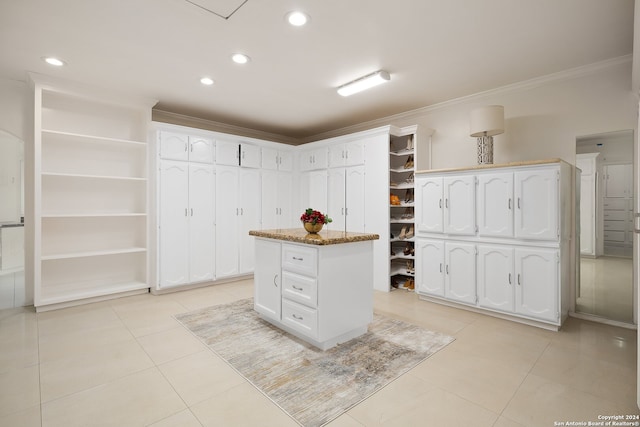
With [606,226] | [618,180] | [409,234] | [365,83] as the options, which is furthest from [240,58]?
[606,226]

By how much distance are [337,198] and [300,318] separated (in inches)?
106

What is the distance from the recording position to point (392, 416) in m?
1.85

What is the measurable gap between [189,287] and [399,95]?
4.14m

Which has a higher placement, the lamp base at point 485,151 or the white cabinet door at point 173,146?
the white cabinet door at point 173,146

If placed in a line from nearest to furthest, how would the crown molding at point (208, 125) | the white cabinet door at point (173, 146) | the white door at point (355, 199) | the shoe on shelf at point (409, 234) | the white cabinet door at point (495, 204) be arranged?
1. the white cabinet door at point (495, 204)
2. the white cabinet door at point (173, 146)
3. the shoe on shelf at point (409, 234)
4. the white door at point (355, 199)
5. the crown molding at point (208, 125)

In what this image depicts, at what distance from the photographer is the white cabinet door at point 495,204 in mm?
3348

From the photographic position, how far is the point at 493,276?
347 cm

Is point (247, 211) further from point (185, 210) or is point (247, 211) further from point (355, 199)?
point (355, 199)

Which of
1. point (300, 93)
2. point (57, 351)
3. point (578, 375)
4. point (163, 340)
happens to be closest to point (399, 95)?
point (300, 93)

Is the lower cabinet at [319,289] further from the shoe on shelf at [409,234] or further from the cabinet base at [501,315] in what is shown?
the shoe on shelf at [409,234]

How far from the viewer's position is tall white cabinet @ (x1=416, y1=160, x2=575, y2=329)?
10.2 ft

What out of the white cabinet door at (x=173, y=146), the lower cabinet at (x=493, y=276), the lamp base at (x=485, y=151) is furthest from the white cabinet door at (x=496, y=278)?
the white cabinet door at (x=173, y=146)

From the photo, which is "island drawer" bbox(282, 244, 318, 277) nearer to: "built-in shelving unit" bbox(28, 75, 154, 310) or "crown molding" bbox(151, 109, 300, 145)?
"built-in shelving unit" bbox(28, 75, 154, 310)

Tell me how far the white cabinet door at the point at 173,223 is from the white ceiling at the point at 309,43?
1082 millimetres
